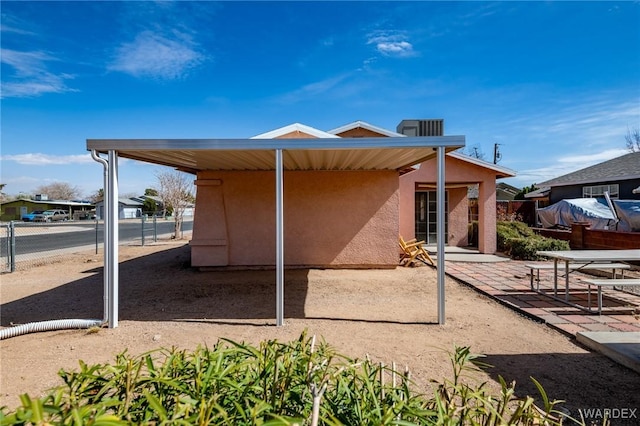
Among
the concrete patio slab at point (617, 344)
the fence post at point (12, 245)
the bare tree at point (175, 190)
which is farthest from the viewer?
the bare tree at point (175, 190)

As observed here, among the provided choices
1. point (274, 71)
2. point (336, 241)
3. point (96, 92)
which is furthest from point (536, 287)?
point (96, 92)

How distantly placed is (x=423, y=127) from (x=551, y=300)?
8.31 metres

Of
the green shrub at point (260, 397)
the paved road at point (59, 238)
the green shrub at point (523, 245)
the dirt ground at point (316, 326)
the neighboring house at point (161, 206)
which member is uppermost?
the neighboring house at point (161, 206)

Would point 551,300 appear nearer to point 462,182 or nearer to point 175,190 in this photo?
point 462,182

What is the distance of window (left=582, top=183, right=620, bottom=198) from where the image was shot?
60.8 ft

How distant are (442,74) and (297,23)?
569 centimetres

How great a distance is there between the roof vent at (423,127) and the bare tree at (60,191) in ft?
291

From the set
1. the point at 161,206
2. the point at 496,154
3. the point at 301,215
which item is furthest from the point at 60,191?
the point at 301,215

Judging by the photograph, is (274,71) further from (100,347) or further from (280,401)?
(280,401)

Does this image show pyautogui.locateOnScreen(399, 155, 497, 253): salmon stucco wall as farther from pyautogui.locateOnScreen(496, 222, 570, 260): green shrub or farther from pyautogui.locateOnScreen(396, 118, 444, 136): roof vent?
pyautogui.locateOnScreen(396, 118, 444, 136): roof vent

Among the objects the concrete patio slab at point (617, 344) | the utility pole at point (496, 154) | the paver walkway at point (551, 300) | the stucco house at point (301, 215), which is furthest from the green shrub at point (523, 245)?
the utility pole at point (496, 154)

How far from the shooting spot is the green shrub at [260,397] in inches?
48.9

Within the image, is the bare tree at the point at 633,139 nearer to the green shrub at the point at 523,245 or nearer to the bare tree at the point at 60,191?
the green shrub at the point at 523,245

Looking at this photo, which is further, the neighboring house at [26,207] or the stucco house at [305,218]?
the neighboring house at [26,207]
